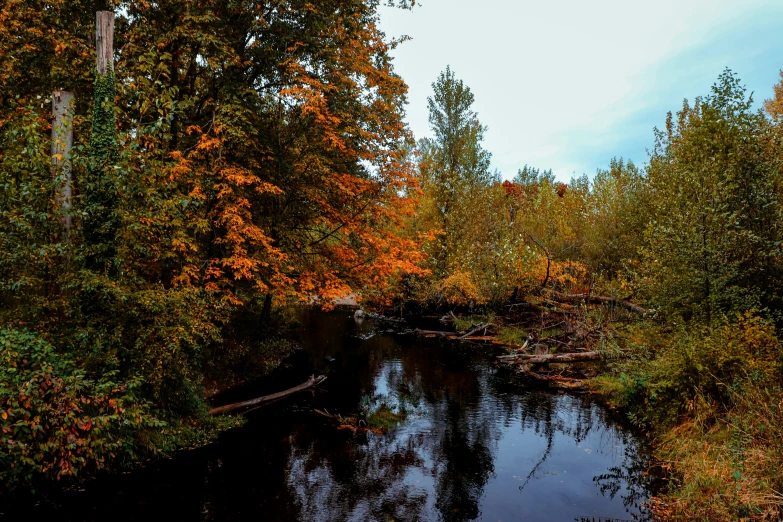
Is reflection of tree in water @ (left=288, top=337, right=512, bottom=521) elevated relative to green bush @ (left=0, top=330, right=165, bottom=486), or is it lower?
lower

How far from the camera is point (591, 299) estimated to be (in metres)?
22.4

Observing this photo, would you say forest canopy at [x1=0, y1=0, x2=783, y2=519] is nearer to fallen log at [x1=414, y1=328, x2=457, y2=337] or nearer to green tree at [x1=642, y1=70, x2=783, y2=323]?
green tree at [x1=642, y1=70, x2=783, y2=323]

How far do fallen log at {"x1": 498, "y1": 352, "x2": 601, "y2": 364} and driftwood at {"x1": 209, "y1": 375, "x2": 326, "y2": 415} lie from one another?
28.3 feet

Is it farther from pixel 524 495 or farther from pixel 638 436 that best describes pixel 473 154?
pixel 524 495

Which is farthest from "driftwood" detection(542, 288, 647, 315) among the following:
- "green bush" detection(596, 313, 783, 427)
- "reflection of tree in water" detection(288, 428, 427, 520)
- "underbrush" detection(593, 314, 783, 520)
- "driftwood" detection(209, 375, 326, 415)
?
"driftwood" detection(209, 375, 326, 415)

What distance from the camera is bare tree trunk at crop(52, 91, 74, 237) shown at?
328 inches

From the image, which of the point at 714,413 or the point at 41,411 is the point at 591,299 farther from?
the point at 41,411

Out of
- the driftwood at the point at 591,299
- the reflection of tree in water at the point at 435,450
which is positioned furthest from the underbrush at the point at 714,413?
the driftwood at the point at 591,299

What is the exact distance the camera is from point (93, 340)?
27.6 feet

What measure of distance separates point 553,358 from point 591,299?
19.3 feet

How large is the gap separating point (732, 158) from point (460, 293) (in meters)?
18.1

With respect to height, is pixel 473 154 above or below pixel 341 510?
above

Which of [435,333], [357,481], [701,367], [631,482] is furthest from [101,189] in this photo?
[435,333]

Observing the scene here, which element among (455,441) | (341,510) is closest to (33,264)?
(341,510)
